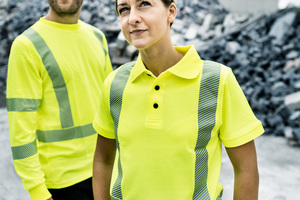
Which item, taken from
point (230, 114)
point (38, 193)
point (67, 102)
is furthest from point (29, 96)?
point (230, 114)

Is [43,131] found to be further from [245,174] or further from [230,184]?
[230,184]

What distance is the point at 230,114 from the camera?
3.95 ft

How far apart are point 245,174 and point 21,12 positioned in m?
11.5

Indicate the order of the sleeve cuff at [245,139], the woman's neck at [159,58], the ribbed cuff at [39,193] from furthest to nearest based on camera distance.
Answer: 1. the ribbed cuff at [39,193]
2. the woman's neck at [159,58]
3. the sleeve cuff at [245,139]

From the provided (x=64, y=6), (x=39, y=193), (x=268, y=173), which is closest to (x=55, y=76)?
(x=64, y=6)

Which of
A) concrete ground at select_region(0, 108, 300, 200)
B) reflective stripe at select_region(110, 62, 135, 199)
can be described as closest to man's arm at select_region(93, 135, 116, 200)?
reflective stripe at select_region(110, 62, 135, 199)

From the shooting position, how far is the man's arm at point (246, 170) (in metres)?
1.23

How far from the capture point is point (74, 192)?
78.9 inches

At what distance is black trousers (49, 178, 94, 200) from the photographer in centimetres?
199

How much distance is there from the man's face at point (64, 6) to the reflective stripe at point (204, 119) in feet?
3.97

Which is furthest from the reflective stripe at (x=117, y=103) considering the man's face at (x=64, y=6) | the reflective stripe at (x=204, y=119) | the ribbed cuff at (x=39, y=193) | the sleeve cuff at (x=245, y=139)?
the man's face at (x=64, y=6)

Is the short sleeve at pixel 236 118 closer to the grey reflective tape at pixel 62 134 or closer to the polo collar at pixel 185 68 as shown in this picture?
the polo collar at pixel 185 68

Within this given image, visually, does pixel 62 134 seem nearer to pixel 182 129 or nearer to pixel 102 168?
pixel 102 168

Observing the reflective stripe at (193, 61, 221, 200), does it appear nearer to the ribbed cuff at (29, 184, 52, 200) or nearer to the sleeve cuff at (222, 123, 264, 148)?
the sleeve cuff at (222, 123, 264, 148)
